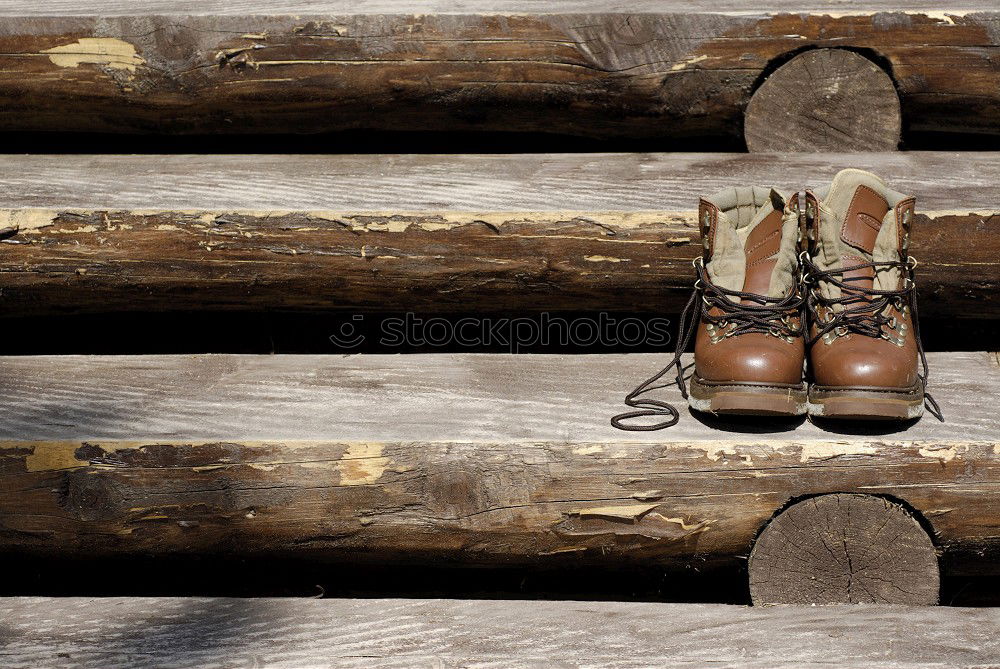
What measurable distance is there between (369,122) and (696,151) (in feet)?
2.76

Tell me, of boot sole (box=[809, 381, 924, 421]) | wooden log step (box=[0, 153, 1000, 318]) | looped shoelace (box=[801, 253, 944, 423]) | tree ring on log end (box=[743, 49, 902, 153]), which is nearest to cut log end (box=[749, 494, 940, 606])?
boot sole (box=[809, 381, 924, 421])

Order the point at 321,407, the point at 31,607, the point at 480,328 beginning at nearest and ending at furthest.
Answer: the point at 31,607 < the point at 321,407 < the point at 480,328

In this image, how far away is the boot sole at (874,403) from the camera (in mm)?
1623

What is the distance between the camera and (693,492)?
162 cm

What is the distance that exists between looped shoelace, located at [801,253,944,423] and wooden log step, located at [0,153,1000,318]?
0.62 feet

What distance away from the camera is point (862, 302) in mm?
1761

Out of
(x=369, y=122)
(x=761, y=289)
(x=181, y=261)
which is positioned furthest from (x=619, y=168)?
(x=181, y=261)

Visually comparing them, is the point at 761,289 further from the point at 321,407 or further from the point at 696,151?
the point at 321,407

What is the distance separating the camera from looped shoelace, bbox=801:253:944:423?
1737 millimetres

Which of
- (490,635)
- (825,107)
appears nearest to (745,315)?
(825,107)

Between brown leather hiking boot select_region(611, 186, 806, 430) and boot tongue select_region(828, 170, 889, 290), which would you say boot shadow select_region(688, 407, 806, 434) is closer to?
brown leather hiking boot select_region(611, 186, 806, 430)

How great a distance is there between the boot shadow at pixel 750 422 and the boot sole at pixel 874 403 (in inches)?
2.5

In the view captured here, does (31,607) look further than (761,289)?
No

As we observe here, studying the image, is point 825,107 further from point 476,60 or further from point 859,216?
point 476,60
